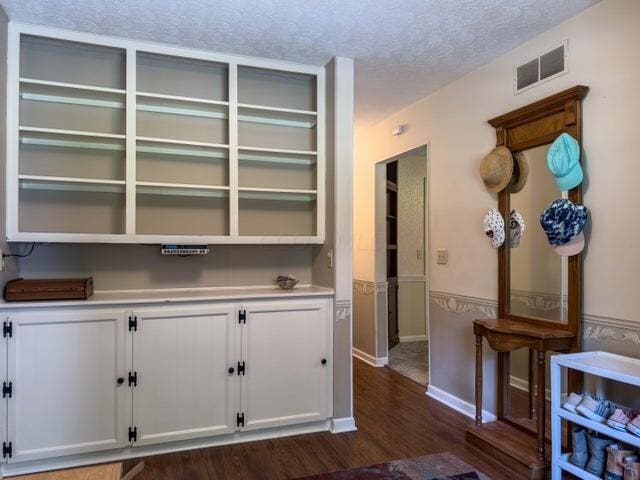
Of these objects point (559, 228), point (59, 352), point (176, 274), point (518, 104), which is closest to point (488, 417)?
point (559, 228)

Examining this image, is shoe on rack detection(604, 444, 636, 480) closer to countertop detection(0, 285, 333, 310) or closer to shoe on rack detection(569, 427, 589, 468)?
shoe on rack detection(569, 427, 589, 468)

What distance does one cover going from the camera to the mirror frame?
8.04 feet

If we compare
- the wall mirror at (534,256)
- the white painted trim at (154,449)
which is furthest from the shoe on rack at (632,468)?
the white painted trim at (154,449)

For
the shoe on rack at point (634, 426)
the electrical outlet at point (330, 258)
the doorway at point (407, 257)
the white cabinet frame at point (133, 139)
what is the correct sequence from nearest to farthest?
the shoe on rack at point (634, 426), the white cabinet frame at point (133, 139), the electrical outlet at point (330, 258), the doorway at point (407, 257)

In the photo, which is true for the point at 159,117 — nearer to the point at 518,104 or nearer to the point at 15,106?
the point at 15,106

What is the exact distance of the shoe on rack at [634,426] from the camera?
187 centimetres

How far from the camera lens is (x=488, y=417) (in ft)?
10.3

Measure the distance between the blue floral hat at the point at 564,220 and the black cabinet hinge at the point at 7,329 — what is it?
2.99 metres

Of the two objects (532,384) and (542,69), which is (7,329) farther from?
(542,69)

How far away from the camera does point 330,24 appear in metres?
2.60

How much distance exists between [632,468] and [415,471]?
1.03 meters

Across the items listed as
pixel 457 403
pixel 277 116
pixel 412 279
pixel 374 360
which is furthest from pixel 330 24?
pixel 412 279

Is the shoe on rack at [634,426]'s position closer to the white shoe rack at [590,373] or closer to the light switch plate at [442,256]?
the white shoe rack at [590,373]

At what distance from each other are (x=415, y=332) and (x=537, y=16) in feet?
13.6
